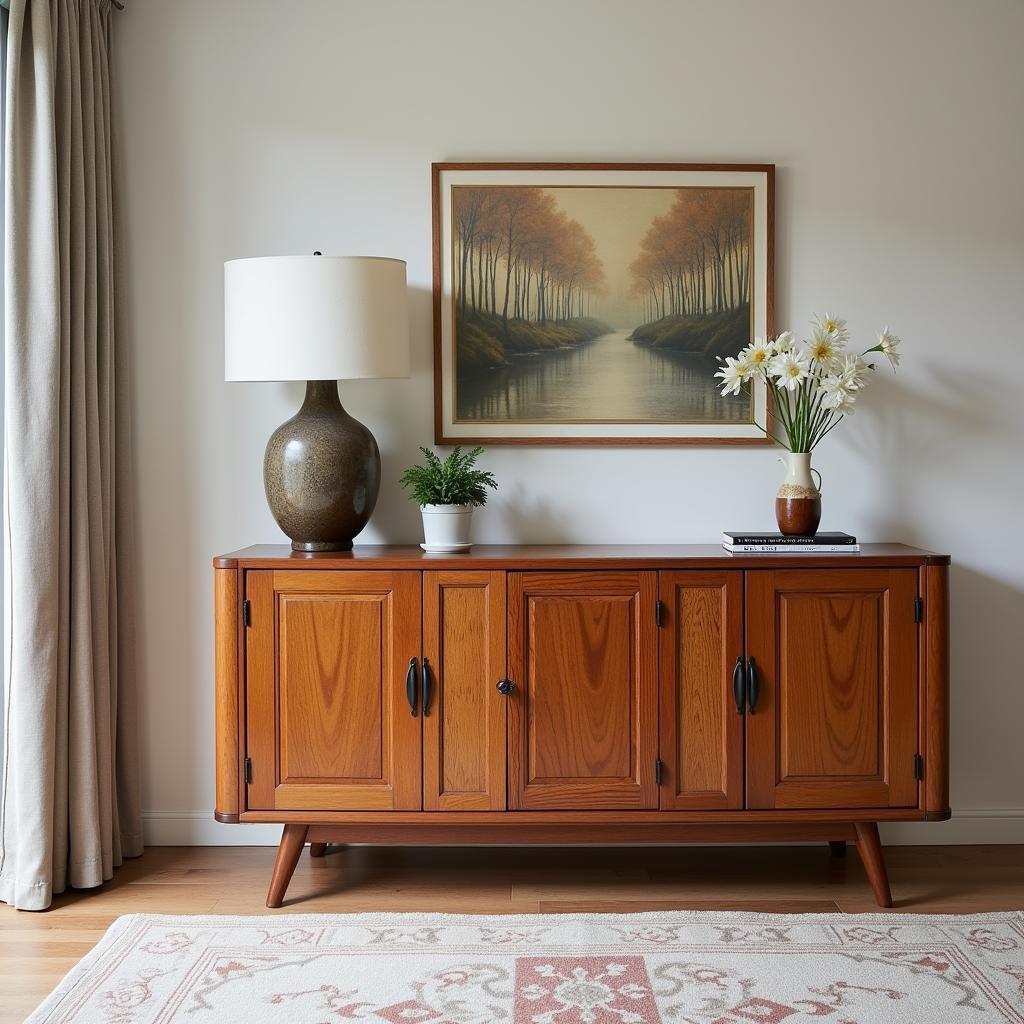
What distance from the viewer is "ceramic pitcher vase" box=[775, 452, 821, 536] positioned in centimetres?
269

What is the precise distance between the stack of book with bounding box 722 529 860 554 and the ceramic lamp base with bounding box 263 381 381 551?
0.93 metres

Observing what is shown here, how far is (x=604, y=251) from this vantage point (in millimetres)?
2920

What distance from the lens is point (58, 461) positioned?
8.41ft

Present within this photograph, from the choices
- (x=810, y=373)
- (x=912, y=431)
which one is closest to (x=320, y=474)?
(x=810, y=373)

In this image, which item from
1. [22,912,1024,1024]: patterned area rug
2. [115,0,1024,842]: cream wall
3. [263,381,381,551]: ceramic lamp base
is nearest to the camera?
[22,912,1024,1024]: patterned area rug

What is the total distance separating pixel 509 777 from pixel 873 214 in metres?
1.81

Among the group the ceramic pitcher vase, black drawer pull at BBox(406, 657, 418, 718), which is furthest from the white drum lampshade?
the ceramic pitcher vase

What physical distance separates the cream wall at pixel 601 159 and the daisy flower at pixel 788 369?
28cm

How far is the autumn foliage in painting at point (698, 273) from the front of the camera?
2.91 meters

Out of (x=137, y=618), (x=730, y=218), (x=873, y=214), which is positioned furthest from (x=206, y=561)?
(x=873, y=214)

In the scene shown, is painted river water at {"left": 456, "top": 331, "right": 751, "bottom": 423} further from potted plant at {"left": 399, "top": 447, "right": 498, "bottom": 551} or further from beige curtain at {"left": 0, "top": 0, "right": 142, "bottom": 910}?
beige curtain at {"left": 0, "top": 0, "right": 142, "bottom": 910}

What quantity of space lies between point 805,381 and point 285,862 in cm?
183

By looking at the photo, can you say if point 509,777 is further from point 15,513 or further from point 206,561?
point 15,513

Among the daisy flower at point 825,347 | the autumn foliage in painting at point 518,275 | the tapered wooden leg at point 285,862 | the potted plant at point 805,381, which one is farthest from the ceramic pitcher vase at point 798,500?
the tapered wooden leg at point 285,862
